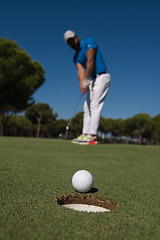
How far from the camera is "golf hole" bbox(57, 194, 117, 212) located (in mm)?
1740

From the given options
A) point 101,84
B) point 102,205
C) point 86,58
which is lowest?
point 102,205

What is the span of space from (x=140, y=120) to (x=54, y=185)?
137 ft

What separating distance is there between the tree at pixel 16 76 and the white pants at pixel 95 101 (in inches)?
648

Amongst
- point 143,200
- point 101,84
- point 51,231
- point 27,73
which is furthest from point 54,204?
point 27,73

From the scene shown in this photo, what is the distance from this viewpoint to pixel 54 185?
211 centimetres

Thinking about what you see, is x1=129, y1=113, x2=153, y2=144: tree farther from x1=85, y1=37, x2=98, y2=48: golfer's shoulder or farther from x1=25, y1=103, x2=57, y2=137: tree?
x1=85, y1=37, x2=98, y2=48: golfer's shoulder

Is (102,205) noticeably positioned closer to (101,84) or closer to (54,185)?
(54,185)

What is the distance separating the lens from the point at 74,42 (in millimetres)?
6129

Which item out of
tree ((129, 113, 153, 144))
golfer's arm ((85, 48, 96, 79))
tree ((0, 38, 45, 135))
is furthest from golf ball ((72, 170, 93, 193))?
tree ((129, 113, 153, 144))

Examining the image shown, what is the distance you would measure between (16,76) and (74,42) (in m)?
16.4

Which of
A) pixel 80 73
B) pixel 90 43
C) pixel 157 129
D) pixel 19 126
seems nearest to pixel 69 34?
pixel 90 43

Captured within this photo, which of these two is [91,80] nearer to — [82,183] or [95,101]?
[95,101]

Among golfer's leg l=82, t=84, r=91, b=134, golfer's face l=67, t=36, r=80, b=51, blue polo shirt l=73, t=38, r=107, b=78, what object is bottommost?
golfer's leg l=82, t=84, r=91, b=134

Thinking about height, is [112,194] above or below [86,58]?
below
